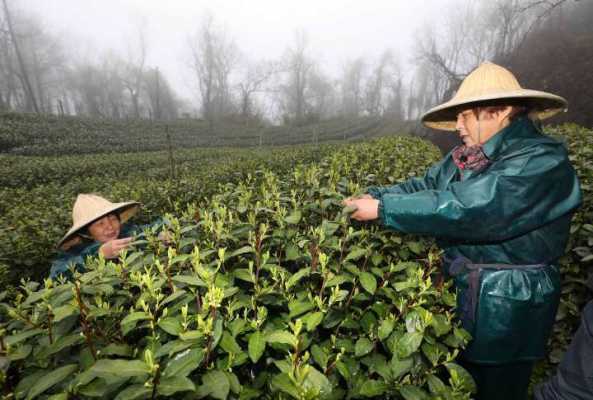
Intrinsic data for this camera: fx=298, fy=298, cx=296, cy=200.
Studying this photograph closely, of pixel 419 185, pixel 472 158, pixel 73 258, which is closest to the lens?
pixel 472 158

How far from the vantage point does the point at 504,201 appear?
4.80 feet

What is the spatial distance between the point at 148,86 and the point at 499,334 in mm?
80086

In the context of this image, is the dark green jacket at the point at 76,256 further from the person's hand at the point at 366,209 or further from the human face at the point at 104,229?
the person's hand at the point at 366,209

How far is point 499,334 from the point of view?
1764 millimetres

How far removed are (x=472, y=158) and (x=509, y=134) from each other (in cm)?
23

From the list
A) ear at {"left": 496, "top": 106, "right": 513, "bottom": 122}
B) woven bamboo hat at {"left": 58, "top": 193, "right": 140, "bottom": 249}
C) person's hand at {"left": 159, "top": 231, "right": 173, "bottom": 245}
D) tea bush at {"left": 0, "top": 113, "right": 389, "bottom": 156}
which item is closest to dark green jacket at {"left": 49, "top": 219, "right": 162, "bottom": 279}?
woven bamboo hat at {"left": 58, "top": 193, "right": 140, "bottom": 249}

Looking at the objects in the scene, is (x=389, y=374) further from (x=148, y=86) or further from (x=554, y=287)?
(x=148, y=86)

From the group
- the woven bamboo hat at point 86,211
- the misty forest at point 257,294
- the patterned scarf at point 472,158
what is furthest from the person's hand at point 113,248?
the patterned scarf at point 472,158

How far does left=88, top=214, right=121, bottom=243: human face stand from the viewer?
3.24 metres

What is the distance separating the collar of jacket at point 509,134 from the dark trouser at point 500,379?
1.34 metres

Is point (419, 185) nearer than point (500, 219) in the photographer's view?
No

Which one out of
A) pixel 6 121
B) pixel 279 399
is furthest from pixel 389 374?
pixel 6 121

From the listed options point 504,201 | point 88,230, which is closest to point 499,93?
point 504,201

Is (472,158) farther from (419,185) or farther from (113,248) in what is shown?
(113,248)
